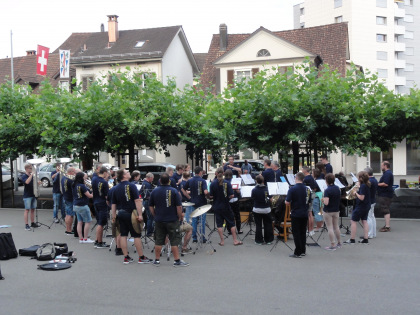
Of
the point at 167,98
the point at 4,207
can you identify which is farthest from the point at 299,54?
the point at 4,207

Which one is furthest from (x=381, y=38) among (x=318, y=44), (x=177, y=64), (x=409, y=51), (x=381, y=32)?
(x=177, y=64)

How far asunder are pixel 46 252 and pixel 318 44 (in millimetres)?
30756

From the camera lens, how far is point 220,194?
1241 centimetres

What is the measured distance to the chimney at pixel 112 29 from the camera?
41.9 meters

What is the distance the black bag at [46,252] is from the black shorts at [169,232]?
8.69 feet

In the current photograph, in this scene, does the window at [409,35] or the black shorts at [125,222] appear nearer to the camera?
the black shorts at [125,222]

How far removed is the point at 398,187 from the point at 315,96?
4480 mm

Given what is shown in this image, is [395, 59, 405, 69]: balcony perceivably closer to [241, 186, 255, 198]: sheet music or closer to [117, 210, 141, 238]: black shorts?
[241, 186, 255, 198]: sheet music

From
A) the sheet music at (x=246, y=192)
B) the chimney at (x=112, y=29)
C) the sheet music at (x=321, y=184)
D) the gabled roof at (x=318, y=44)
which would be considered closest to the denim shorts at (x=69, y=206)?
the sheet music at (x=246, y=192)

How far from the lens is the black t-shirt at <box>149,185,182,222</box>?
10008 mm

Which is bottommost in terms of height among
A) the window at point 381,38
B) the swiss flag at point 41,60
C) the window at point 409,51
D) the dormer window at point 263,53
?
the swiss flag at point 41,60

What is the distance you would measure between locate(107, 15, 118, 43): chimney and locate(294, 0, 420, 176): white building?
27.5 meters

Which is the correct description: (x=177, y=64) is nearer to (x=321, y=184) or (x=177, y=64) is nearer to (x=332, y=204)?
(x=321, y=184)

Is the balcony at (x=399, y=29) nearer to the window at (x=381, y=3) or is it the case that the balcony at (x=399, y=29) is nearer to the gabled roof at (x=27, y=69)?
the window at (x=381, y=3)
